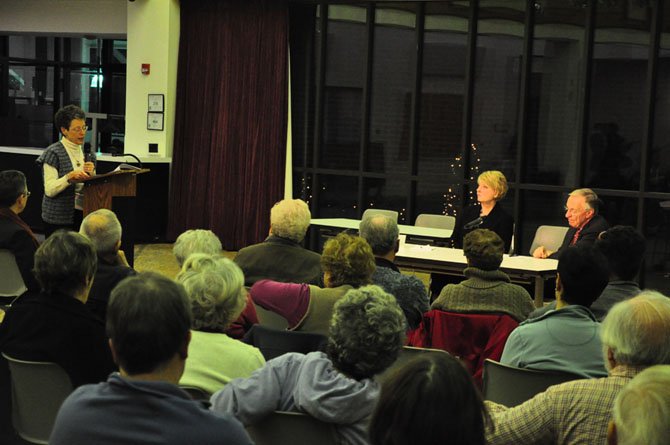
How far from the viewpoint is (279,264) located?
512cm

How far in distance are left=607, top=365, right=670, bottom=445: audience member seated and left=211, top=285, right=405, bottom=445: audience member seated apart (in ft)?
3.24

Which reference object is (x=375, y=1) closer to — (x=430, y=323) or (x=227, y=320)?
(x=430, y=323)

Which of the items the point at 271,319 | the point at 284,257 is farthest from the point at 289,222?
the point at 271,319

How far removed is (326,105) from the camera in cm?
1127

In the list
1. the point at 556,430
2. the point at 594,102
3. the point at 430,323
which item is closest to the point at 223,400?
the point at 556,430

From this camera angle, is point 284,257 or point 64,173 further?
point 64,173

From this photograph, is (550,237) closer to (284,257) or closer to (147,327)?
(284,257)

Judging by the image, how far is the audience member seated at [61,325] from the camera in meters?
3.37

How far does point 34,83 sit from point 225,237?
13.8 ft

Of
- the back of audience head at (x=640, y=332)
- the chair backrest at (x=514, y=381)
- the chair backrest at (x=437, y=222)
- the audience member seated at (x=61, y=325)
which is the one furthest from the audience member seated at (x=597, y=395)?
the chair backrest at (x=437, y=222)

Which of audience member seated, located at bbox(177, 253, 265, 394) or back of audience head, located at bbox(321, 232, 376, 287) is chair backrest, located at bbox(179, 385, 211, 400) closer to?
audience member seated, located at bbox(177, 253, 265, 394)

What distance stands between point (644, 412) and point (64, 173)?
5.68 m

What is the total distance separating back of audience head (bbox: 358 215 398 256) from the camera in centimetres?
533

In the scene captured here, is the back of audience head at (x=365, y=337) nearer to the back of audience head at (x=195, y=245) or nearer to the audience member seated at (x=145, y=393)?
the audience member seated at (x=145, y=393)
